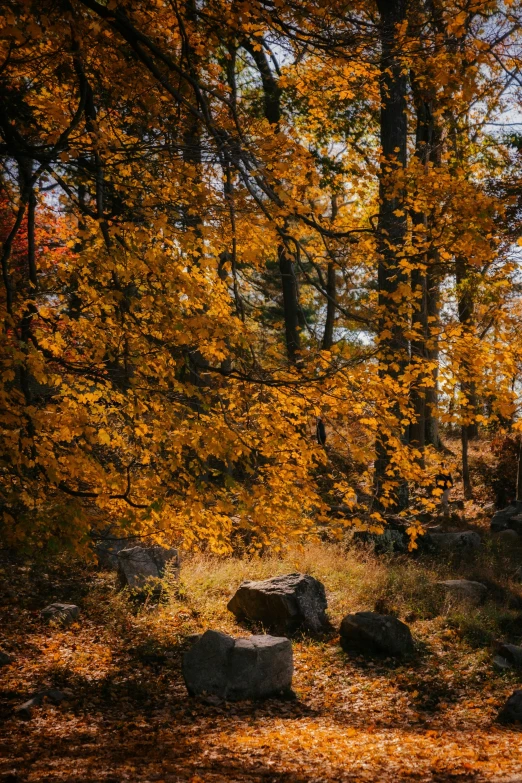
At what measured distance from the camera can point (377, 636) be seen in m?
7.73

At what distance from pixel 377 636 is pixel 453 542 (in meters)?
4.71

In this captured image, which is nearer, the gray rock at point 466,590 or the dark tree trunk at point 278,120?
the gray rock at point 466,590

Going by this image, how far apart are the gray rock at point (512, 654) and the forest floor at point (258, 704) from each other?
177 millimetres

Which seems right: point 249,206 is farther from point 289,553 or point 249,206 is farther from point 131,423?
point 289,553

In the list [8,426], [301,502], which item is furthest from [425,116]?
[8,426]

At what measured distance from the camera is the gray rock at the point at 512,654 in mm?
7234

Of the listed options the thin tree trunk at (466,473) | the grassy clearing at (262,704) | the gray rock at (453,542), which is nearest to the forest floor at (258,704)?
the grassy clearing at (262,704)

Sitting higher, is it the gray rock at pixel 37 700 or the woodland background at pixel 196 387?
the woodland background at pixel 196 387

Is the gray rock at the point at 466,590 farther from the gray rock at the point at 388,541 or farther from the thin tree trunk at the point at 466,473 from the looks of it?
the thin tree trunk at the point at 466,473

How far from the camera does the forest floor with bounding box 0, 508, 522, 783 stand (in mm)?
4664

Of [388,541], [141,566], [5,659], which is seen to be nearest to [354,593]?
[388,541]

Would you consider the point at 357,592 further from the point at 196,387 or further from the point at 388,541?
the point at 196,387

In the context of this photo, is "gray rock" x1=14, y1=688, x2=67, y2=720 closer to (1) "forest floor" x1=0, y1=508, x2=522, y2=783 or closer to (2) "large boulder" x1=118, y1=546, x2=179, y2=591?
(1) "forest floor" x1=0, y1=508, x2=522, y2=783

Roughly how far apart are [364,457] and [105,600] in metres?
5.16
